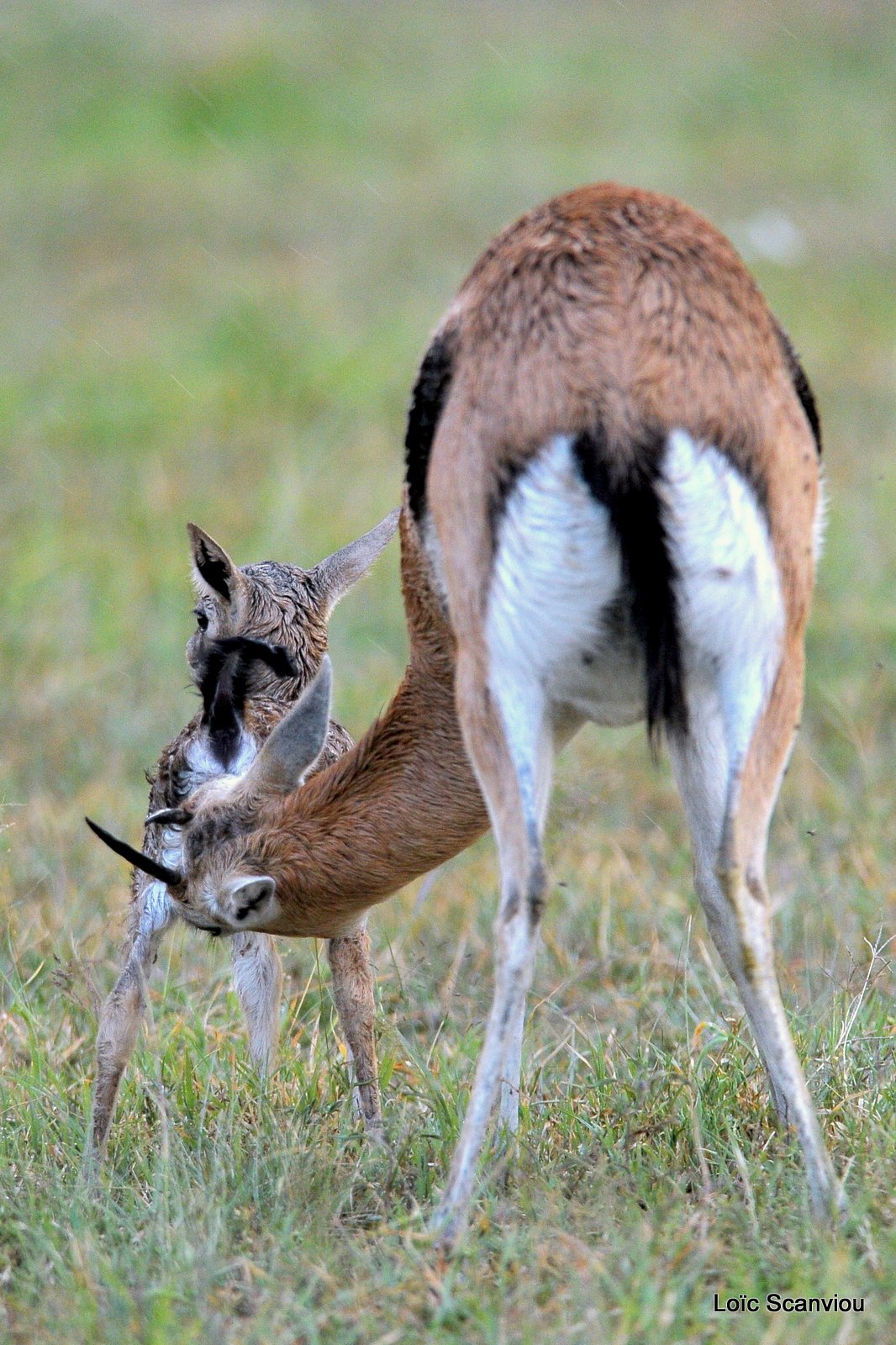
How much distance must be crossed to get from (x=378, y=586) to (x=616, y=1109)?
5015 mm

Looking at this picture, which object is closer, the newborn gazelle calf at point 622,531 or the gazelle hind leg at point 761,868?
the newborn gazelle calf at point 622,531

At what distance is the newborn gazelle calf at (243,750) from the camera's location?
156 inches

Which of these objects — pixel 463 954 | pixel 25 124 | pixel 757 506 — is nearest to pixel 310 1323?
pixel 757 506

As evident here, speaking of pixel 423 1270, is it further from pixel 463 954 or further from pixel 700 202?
pixel 700 202

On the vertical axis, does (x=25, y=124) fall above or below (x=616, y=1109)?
above

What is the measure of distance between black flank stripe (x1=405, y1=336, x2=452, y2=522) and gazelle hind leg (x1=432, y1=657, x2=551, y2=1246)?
0.51m

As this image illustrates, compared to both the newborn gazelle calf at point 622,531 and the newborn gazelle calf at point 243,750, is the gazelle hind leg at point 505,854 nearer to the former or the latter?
the newborn gazelle calf at point 622,531

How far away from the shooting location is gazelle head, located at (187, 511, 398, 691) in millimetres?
4195

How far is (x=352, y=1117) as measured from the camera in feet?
12.6

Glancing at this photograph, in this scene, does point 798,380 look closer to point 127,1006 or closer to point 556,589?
point 556,589

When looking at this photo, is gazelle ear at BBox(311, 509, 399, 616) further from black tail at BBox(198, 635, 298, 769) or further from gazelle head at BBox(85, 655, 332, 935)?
gazelle head at BBox(85, 655, 332, 935)

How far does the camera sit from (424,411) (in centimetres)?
335

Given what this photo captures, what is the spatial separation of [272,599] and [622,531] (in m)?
1.74
